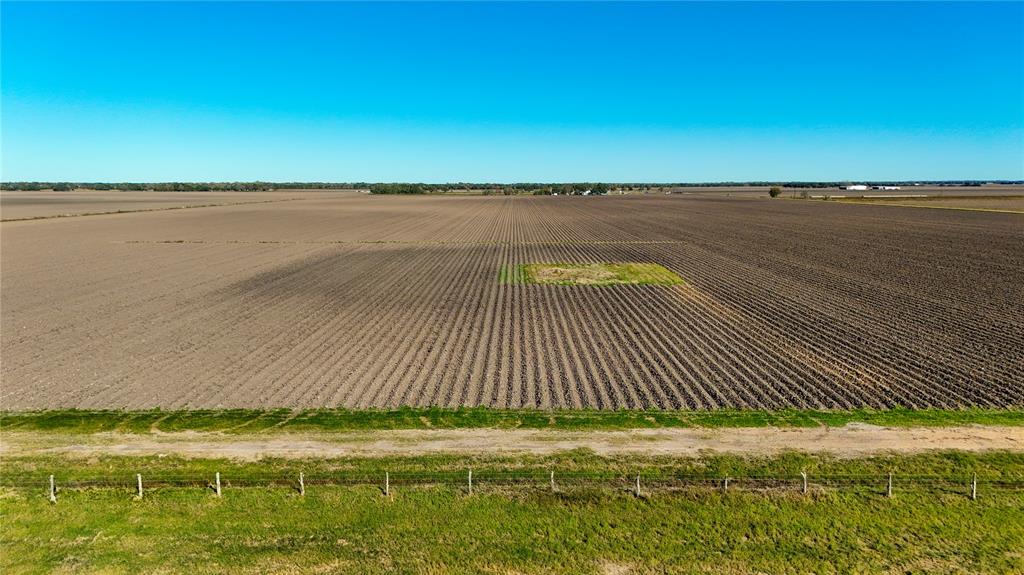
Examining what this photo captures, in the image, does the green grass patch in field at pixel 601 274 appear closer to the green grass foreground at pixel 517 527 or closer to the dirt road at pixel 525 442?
the dirt road at pixel 525 442

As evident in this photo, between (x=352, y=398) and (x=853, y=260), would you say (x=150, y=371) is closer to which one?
(x=352, y=398)

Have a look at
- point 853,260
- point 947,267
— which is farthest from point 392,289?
point 947,267

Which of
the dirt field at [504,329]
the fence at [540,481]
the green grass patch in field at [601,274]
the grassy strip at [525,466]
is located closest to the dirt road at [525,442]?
the grassy strip at [525,466]

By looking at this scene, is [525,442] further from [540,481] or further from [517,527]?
[517,527]

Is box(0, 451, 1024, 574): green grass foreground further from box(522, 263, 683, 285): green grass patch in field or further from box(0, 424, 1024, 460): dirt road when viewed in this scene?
box(522, 263, 683, 285): green grass patch in field

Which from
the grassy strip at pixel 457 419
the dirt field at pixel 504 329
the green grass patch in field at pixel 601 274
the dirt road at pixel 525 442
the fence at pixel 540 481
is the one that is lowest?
the fence at pixel 540 481
